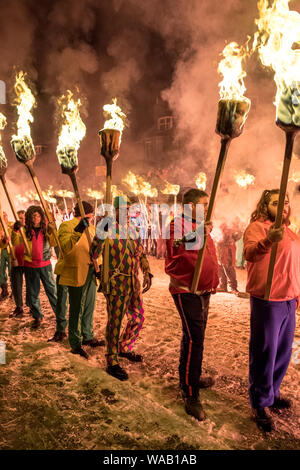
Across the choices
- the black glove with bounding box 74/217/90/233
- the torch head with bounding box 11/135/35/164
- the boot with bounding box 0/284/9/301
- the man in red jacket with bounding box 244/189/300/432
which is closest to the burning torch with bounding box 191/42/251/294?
the man in red jacket with bounding box 244/189/300/432

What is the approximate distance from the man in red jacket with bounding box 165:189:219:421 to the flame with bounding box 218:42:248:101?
0.97m

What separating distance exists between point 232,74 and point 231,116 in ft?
1.77

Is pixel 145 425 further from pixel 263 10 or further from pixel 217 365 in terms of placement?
pixel 263 10

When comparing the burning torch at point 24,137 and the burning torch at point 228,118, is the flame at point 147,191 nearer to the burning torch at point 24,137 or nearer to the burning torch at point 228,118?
the burning torch at point 24,137

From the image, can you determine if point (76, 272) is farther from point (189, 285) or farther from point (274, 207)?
point (274, 207)

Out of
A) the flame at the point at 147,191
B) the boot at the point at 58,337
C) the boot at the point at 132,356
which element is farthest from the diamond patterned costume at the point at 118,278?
the flame at the point at 147,191

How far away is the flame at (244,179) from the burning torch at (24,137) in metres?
11.5

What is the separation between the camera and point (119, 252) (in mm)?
3631

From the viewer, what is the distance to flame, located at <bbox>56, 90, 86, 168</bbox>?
176 inches

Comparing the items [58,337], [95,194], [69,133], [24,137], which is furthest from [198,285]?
[95,194]

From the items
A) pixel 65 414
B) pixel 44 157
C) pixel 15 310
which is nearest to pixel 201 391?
pixel 65 414

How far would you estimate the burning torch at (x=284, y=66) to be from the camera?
7.97ft

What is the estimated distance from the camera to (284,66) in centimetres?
244

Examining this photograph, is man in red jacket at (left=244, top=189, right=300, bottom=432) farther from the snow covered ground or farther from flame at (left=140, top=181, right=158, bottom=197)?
flame at (left=140, top=181, right=158, bottom=197)
